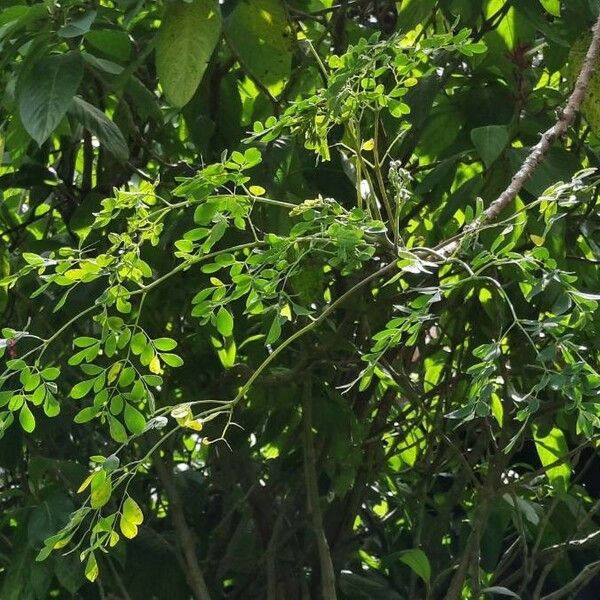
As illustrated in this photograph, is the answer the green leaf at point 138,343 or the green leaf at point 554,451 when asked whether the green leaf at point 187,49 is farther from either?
the green leaf at point 554,451

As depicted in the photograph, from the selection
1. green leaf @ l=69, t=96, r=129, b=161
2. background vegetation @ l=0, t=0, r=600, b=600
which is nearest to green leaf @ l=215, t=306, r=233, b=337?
background vegetation @ l=0, t=0, r=600, b=600

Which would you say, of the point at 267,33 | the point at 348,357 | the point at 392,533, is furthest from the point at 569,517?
the point at 267,33

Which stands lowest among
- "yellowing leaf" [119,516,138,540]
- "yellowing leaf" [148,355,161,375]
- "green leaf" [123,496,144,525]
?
"yellowing leaf" [119,516,138,540]

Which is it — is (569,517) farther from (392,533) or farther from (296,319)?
(296,319)

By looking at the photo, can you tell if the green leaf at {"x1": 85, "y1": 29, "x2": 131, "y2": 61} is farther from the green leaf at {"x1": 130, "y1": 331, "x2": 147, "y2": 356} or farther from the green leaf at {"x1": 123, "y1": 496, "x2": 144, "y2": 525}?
the green leaf at {"x1": 123, "y1": 496, "x2": 144, "y2": 525}

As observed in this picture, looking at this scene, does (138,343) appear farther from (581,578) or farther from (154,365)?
(581,578)

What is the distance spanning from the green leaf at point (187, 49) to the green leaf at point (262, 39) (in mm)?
96

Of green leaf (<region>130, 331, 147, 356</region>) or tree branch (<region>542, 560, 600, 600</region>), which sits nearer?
green leaf (<region>130, 331, 147, 356</region>)

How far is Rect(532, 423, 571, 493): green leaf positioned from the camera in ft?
5.44

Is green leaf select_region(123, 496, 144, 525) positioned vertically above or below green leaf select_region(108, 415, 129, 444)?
below

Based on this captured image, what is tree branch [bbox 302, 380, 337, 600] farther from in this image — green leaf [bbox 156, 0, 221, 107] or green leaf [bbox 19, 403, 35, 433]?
green leaf [bbox 19, 403, 35, 433]

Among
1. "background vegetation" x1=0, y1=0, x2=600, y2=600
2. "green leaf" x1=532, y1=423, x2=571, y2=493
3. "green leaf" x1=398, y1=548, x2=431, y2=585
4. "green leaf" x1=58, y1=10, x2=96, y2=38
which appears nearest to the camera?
"green leaf" x1=58, y1=10, x2=96, y2=38

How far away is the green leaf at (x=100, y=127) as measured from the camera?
4.51ft

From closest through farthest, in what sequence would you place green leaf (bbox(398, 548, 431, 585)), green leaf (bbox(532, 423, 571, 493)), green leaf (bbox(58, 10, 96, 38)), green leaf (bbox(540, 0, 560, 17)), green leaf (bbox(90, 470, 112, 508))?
green leaf (bbox(90, 470, 112, 508)) → green leaf (bbox(58, 10, 96, 38)) → green leaf (bbox(540, 0, 560, 17)) → green leaf (bbox(398, 548, 431, 585)) → green leaf (bbox(532, 423, 571, 493))
